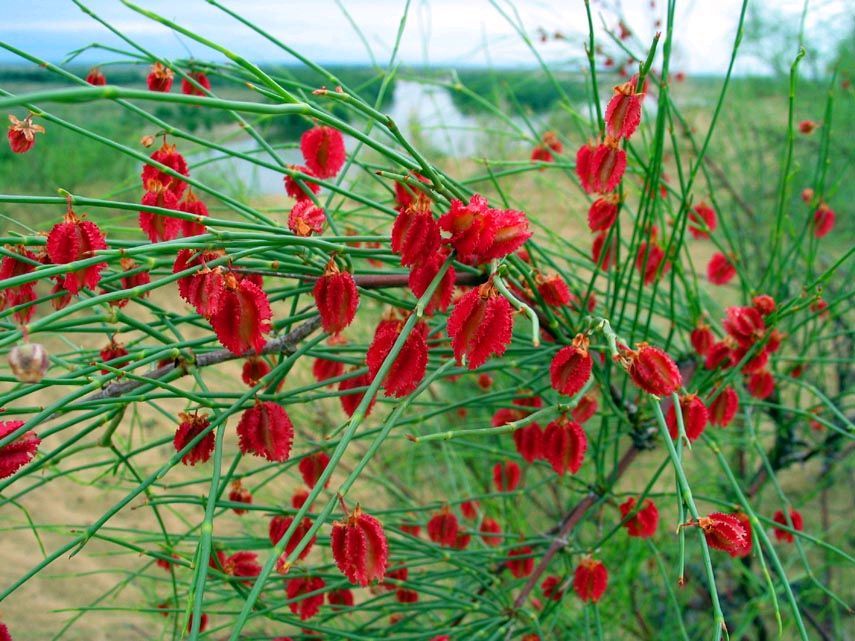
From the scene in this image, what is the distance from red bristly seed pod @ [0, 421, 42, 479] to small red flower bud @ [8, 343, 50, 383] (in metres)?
0.21

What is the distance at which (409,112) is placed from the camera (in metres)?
4.75

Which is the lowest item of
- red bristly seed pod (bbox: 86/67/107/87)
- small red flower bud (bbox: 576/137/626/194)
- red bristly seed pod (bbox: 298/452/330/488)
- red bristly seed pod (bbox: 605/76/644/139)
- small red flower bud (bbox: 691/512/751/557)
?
red bristly seed pod (bbox: 298/452/330/488)

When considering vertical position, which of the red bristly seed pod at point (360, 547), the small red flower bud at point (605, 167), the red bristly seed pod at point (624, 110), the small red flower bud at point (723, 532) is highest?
the red bristly seed pod at point (624, 110)

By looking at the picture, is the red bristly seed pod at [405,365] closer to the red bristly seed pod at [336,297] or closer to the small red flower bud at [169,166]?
the red bristly seed pod at [336,297]

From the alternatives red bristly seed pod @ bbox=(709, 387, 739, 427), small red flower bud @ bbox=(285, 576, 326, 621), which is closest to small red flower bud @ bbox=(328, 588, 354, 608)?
small red flower bud @ bbox=(285, 576, 326, 621)

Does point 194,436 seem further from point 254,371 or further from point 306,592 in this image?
point 306,592

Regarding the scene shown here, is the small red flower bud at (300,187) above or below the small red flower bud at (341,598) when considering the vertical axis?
above

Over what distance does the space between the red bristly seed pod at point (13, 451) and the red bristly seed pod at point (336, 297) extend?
0.84 ft

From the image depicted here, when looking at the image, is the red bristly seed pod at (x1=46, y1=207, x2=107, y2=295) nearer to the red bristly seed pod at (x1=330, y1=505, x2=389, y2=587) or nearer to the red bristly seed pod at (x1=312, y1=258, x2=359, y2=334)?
the red bristly seed pod at (x1=312, y1=258, x2=359, y2=334)

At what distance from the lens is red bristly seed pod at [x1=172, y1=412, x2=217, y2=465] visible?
70cm

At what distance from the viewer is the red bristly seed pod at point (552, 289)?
82cm

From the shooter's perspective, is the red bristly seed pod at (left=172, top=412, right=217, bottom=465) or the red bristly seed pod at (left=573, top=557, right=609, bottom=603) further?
the red bristly seed pod at (left=573, top=557, right=609, bottom=603)

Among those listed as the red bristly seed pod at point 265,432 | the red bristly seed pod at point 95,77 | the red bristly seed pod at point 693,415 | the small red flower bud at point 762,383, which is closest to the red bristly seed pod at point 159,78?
the red bristly seed pod at point 95,77

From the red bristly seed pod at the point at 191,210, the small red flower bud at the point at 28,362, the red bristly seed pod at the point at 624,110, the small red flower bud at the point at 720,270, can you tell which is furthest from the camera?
the small red flower bud at the point at 720,270
